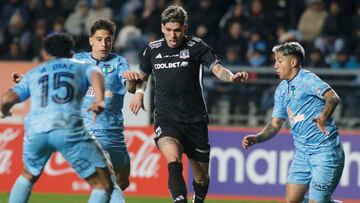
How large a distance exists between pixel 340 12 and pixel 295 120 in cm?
924

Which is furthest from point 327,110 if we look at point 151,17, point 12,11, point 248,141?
point 12,11

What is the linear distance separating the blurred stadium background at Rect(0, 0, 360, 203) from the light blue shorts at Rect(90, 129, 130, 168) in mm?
4231

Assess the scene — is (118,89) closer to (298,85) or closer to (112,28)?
(112,28)

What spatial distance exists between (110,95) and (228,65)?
24.5ft

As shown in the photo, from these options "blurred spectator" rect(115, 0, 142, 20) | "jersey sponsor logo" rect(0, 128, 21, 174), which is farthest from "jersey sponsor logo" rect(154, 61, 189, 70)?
"blurred spectator" rect(115, 0, 142, 20)

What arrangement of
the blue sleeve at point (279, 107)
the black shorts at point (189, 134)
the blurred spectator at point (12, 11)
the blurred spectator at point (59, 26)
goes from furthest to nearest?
the blurred spectator at point (12, 11), the blurred spectator at point (59, 26), the black shorts at point (189, 134), the blue sleeve at point (279, 107)

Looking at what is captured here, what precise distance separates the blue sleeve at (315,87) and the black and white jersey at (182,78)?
1.19 m

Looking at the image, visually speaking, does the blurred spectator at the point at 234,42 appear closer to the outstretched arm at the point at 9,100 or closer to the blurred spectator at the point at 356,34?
the blurred spectator at the point at 356,34

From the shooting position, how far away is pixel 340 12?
20.1m

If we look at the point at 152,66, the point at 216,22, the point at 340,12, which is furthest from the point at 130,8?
the point at 152,66

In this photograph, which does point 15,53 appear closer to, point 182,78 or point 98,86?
point 182,78

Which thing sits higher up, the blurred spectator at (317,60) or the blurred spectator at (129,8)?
the blurred spectator at (129,8)

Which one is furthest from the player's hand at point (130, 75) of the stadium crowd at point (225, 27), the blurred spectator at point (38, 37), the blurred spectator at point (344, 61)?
the blurred spectator at point (38, 37)

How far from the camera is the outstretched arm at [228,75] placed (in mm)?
10977
